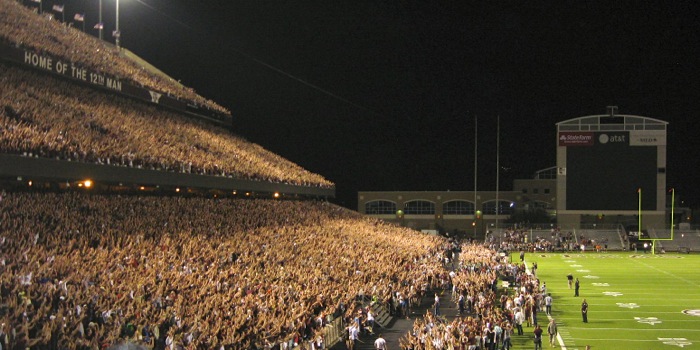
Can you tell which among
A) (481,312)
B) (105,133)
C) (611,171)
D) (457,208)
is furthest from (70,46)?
(457,208)

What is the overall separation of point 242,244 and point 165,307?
385 inches

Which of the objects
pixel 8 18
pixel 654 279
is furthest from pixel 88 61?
pixel 654 279

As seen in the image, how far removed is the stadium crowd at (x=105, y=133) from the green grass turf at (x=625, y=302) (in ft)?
49.7

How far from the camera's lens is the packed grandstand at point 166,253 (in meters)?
13.4

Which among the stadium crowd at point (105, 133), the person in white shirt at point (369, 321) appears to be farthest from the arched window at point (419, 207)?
the person in white shirt at point (369, 321)

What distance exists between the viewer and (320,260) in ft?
85.9

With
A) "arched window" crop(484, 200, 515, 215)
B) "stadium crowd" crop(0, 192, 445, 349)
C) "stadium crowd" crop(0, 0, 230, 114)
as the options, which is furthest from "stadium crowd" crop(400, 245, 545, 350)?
"arched window" crop(484, 200, 515, 215)

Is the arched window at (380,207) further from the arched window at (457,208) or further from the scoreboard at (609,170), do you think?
the scoreboard at (609,170)

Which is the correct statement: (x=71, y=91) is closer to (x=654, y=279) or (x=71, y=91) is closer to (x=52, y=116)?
(x=52, y=116)

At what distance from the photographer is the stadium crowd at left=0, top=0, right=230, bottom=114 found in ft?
102

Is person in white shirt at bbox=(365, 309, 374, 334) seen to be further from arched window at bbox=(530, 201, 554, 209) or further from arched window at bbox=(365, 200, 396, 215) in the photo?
arched window at bbox=(530, 201, 554, 209)

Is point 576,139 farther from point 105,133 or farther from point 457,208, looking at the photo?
point 105,133

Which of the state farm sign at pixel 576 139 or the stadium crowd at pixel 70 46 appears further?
the state farm sign at pixel 576 139

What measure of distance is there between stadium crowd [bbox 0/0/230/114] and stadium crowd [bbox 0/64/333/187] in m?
1.45
